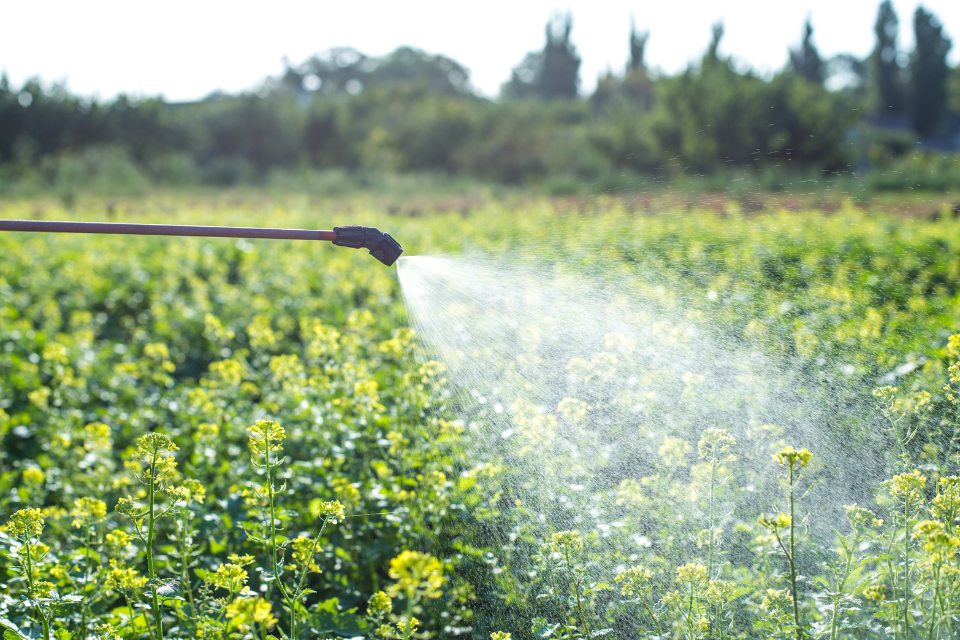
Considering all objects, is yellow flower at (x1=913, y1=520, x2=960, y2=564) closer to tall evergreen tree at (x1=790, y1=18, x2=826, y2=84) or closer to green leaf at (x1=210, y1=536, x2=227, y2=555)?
green leaf at (x1=210, y1=536, x2=227, y2=555)

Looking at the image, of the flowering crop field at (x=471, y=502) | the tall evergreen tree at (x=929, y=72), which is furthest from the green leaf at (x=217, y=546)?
the tall evergreen tree at (x=929, y=72)

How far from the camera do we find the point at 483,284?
4.13 meters

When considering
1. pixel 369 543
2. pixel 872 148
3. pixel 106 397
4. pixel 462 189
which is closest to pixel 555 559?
pixel 369 543

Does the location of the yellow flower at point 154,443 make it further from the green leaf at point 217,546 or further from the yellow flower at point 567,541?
the yellow flower at point 567,541

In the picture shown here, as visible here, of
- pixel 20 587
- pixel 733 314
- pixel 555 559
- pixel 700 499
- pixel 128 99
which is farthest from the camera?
pixel 128 99

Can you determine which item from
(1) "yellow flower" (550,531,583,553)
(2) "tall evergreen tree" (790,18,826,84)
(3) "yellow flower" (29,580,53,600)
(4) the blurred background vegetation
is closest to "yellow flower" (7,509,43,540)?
(3) "yellow flower" (29,580,53,600)

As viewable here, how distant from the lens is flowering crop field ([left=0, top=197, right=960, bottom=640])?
5.59 ft

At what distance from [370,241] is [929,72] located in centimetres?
4688

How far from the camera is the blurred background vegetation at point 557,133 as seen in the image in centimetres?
1834

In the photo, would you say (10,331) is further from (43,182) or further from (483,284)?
(43,182)

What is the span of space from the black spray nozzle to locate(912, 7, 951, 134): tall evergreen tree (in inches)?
1814

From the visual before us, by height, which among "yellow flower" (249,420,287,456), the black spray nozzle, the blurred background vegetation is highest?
the blurred background vegetation

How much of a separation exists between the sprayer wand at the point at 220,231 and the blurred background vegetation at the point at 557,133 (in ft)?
41.7

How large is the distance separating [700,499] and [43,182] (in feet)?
85.8
